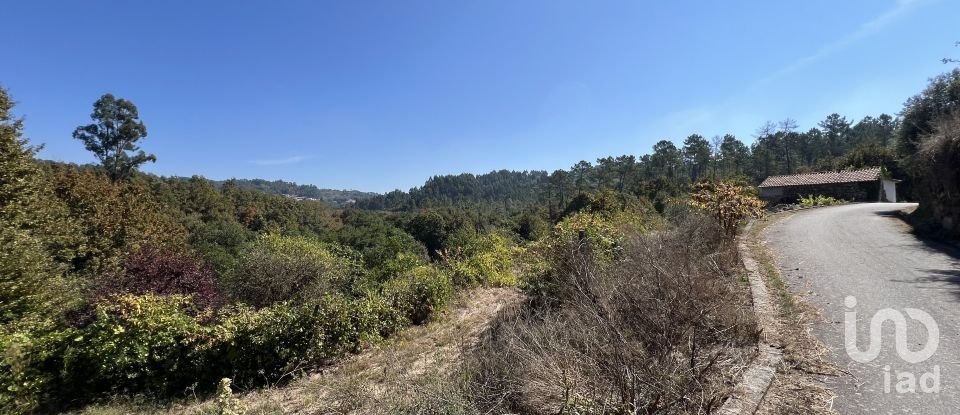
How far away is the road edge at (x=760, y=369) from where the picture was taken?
8.73 feet

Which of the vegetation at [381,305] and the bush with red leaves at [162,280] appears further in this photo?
the bush with red leaves at [162,280]

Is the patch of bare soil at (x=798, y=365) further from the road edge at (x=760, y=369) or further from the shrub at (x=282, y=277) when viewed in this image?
the shrub at (x=282, y=277)

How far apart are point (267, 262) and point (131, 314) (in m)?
4.18

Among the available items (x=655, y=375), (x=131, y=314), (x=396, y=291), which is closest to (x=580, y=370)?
(x=655, y=375)

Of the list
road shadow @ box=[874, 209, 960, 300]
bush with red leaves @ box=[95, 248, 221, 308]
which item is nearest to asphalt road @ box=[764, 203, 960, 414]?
road shadow @ box=[874, 209, 960, 300]

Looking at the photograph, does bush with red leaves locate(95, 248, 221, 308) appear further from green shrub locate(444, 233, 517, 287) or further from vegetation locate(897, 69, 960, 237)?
vegetation locate(897, 69, 960, 237)

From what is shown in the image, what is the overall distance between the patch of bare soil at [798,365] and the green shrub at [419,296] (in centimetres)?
590

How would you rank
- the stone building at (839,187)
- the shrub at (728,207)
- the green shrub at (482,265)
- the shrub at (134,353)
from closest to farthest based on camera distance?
the shrub at (134,353) < the shrub at (728,207) < the green shrub at (482,265) < the stone building at (839,187)

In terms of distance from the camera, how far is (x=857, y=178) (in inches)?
1191

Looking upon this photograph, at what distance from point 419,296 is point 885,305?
286 inches

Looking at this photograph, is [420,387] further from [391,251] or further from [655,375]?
[391,251]

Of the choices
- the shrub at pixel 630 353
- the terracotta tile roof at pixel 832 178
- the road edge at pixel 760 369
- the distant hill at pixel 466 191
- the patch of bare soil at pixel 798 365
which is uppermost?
the distant hill at pixel 466 191

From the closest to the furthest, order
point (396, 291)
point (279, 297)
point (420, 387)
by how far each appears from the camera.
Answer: point (420, 387), point (396, 291), point (279, 297)

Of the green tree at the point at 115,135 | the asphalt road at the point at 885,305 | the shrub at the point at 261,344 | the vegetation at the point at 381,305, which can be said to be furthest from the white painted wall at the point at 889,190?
the green tree at the point at 115,135
